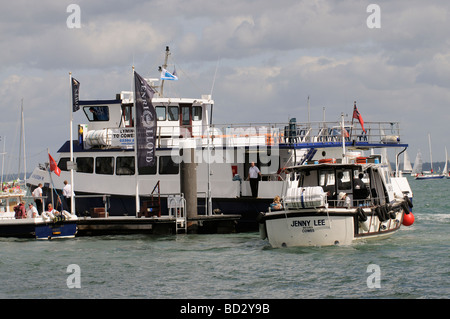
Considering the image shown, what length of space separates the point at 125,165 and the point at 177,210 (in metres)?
3.83

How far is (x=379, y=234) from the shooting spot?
927 inches

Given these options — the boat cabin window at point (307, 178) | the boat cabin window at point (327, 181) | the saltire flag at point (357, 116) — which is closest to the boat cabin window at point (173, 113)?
the saltire flag at point (357, 116)

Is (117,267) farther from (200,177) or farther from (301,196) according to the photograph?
(200,177)

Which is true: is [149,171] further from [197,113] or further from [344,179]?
[344,179]

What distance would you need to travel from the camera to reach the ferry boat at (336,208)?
21219 millimetres

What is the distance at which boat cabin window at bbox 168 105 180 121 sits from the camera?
31.3m

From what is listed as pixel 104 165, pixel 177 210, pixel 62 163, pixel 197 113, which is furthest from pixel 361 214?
pixel 62 163

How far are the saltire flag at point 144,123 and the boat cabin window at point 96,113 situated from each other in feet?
16.8

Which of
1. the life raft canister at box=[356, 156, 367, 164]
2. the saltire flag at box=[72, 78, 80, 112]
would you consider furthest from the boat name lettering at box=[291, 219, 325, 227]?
the saltire flag at box=[72, 78, 80, 112]

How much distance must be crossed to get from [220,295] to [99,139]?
15740 mm

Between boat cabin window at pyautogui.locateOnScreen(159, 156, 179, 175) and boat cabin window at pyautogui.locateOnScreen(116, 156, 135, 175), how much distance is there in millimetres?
1214

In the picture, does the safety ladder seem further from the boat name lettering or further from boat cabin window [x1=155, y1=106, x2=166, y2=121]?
the boat name lettering

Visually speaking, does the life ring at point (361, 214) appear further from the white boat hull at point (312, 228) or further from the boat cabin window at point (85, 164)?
the boat cabin window at point (85, 164)

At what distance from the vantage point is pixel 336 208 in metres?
21.4
